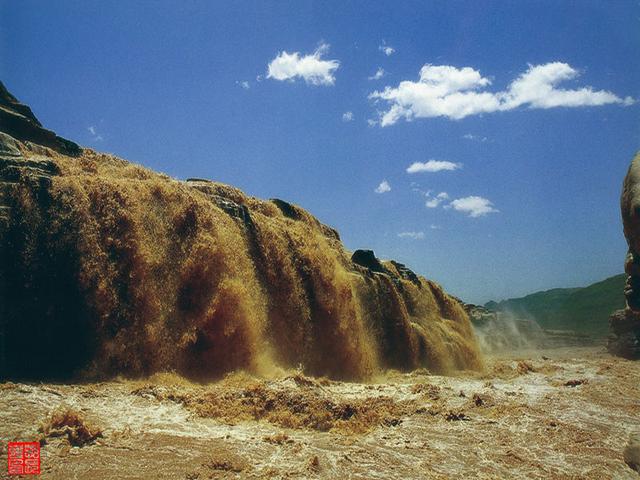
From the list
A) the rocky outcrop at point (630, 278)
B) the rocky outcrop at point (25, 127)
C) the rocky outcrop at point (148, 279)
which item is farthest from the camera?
the rocky outcrop at point (630, 278)

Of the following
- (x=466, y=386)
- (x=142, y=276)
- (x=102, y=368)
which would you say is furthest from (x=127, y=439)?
(x=466, y=386)

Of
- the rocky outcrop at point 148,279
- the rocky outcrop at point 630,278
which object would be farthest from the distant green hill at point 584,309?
the rocky outcrop at point 148,279

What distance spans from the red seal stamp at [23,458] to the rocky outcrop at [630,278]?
26.4m

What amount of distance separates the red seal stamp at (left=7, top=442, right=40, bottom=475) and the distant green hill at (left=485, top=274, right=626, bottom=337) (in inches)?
2302

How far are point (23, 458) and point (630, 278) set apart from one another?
98.1 ft

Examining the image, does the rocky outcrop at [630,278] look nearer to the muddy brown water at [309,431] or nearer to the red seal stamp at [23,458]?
the muddy brown water at [309,431]

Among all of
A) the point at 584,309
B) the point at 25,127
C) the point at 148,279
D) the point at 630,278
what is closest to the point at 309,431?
the point at 148,279

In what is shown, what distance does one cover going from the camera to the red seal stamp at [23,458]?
645cm

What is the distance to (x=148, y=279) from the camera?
1220 cm

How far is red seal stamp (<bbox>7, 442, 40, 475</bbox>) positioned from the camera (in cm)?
Answer: 645

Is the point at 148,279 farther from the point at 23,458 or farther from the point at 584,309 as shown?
the point at 584,309

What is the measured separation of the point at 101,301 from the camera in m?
11.2

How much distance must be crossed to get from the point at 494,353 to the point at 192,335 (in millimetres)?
34597

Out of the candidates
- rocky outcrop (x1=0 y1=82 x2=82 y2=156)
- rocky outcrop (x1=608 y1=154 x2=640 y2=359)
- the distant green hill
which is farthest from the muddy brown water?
the distant green hill
